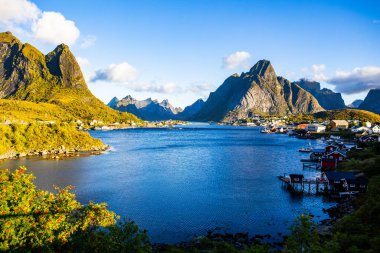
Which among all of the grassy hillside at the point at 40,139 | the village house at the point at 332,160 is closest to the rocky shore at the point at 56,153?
the grassy hillside at the point at 40,139

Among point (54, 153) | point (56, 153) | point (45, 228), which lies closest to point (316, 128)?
point (56, 153)

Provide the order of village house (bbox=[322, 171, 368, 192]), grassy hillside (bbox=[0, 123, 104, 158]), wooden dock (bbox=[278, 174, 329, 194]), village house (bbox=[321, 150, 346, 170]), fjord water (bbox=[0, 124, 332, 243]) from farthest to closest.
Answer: grassy hillside (bbox=[0, 123, 104, 158]) → village house (bbox=[321, 150, 346, 170]) → wooden dock (bbox=[278, 174, 329, 194]) → village house (bbox=[322, 171, 368, 192]) → fjord water (bbox=[0, 124, 332, 243])

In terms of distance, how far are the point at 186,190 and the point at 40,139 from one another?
235 ft

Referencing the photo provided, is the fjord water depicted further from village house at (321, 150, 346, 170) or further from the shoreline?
the shoreline

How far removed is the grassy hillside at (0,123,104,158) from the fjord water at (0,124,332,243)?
566 inches

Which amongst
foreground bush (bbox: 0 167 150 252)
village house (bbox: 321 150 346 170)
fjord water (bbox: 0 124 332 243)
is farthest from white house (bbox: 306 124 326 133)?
foreground bush (bbox: 0 167 150 252)

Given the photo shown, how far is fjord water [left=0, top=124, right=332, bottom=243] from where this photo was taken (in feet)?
129

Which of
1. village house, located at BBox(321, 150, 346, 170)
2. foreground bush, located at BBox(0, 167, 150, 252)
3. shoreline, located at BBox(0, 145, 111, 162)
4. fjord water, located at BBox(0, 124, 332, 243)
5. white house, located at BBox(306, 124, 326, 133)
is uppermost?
white house, located at BBox(306, 124, 326, 133)

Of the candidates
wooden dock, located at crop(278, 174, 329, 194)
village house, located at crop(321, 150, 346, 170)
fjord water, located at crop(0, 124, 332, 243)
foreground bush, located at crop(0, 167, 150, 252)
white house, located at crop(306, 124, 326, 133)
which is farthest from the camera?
white house, located at crop(306, 124, 326, 133)

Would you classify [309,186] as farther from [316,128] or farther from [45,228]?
[316,128]

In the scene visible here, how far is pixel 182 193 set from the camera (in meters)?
53.8

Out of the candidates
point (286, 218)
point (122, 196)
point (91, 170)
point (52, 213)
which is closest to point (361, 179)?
point (286, 218)

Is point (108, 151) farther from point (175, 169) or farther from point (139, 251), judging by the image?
point (139, 251)

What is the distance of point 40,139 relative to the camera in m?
105
